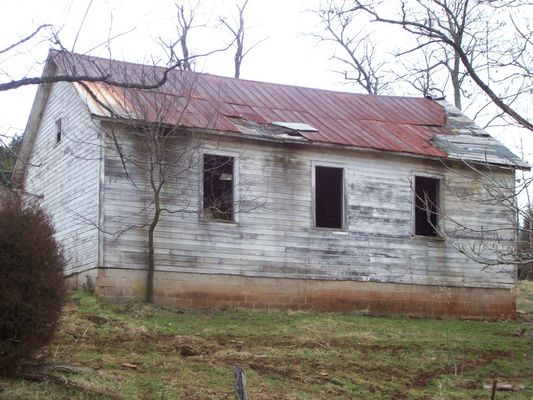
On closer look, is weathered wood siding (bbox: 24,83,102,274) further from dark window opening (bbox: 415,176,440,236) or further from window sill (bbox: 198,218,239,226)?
dark window opening (bbox: 415,176,440,236)

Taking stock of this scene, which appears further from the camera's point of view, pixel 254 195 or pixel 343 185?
pixel 343 185

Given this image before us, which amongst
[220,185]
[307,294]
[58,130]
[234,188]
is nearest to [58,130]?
[58,130]

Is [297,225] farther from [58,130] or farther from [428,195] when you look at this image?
[58,130]

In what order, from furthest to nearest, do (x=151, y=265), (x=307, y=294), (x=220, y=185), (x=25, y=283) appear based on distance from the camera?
(x=220, y=185)
(x=307, y=294)
(x=151, y=265)
(x=25, y=283)

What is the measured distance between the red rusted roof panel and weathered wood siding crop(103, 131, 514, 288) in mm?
626

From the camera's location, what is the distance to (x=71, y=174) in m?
19.0

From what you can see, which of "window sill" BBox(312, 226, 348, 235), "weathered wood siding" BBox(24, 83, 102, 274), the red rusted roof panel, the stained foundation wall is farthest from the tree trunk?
"window sill" BBox(312, 226, 348, 235)

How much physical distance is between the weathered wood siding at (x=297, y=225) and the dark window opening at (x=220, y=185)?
29cm

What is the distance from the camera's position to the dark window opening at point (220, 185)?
60.2ft

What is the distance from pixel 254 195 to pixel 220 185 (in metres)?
0.99

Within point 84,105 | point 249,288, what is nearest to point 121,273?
point 249,288

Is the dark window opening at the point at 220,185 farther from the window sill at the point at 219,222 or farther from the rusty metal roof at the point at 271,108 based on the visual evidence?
the rusty metal roof at the point at 271,108

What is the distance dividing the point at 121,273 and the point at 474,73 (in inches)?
310

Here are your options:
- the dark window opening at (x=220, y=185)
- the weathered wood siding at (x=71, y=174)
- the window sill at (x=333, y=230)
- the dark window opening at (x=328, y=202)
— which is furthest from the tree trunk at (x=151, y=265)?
the dark window opening at (x=328, y=202)
